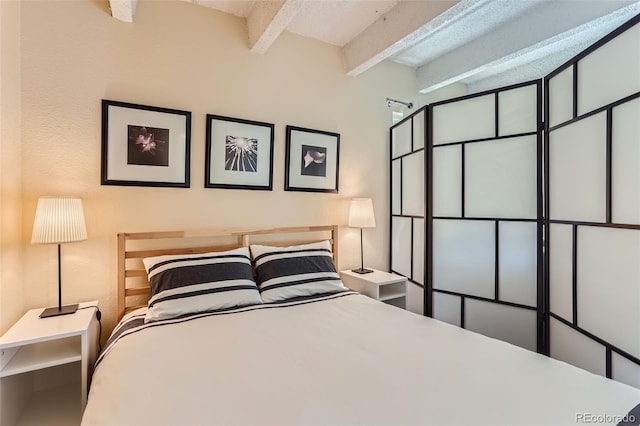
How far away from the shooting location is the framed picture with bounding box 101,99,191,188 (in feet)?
6.77

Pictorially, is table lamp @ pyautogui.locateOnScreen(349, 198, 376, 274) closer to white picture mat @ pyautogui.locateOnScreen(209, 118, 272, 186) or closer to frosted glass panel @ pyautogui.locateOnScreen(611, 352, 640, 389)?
Result: white picture mat @ pyautogui.locateOnScreen(209, 118, 272, 186)

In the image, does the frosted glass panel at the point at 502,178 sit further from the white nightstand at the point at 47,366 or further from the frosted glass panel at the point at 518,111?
the white nightstand at the point at 47,366

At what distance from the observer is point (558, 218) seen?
6.18 ft

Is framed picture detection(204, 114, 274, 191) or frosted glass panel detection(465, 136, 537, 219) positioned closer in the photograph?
frosted glass panel detection(465, 136, 537, 219)

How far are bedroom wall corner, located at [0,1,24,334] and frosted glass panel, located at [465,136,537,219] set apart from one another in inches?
Result: 119

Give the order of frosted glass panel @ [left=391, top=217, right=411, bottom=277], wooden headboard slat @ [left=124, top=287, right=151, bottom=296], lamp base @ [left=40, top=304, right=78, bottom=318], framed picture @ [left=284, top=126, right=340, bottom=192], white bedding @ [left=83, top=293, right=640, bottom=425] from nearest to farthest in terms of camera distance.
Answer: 1. white bedding @ [left=83, top=293, right=640, bottom=425]
2. lamp base @ [left=40, top=304, right=78, bottom=318]
3. wooden headboard slat @ [left=124, top=287, right=151, bottom=296]
4. framed picture @ [left=284, top=126, right=340, bottom=192]
5. frosted glass panel @ [left=391, top=217, right=411, bottom=277]

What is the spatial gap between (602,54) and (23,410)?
12.2 feet

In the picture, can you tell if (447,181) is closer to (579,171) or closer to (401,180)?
(401,180)

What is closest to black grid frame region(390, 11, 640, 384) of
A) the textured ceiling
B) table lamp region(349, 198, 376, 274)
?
table lamp region(349, 198, 376, 274)

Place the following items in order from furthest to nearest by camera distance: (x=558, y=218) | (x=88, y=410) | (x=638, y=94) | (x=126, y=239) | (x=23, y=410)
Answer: (x=126, y=239) → (x=558, y=218) → (x=23, y=410) → (x=638, y=94) → (x=88, y=410)

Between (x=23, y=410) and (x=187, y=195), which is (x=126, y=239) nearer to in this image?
(x=187, y=195)

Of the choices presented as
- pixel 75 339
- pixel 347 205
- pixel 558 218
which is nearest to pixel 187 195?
pixel 75 339

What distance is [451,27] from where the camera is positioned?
266 cm

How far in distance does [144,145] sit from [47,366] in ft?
4.68
